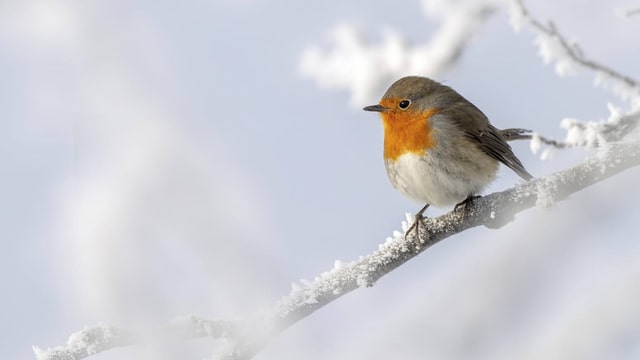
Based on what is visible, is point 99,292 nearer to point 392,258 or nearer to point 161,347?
point 161,347

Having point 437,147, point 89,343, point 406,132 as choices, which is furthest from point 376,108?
point 89,343

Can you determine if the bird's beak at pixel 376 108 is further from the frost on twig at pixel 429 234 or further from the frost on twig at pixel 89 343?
the frost on twig at pixel 89 343

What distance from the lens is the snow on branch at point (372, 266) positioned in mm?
2350

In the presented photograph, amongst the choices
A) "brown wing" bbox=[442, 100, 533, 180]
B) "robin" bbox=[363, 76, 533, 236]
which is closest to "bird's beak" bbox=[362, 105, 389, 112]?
"robin" bbox=[363, 76, 533, 236]

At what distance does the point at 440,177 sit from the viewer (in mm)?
3869

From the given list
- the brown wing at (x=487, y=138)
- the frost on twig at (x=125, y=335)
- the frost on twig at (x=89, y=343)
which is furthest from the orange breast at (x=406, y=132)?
the frost on twig at (x=89, y=343)

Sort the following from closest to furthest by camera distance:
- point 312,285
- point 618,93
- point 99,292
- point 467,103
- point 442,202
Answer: point 99,292, point 312,285, point 618,93, point 442,202, point 467,103

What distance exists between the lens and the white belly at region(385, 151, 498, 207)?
3859 millimetres

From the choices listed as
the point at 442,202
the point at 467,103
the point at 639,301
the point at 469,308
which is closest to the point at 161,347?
the point at 469,308

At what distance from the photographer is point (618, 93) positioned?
3.23 m

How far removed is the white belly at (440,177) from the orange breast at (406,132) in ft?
0.17

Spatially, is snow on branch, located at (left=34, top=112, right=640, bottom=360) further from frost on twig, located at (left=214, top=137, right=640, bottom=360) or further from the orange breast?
the orange breast

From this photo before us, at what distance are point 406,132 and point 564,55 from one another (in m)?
0.97

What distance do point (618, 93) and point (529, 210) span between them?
0.75 m
